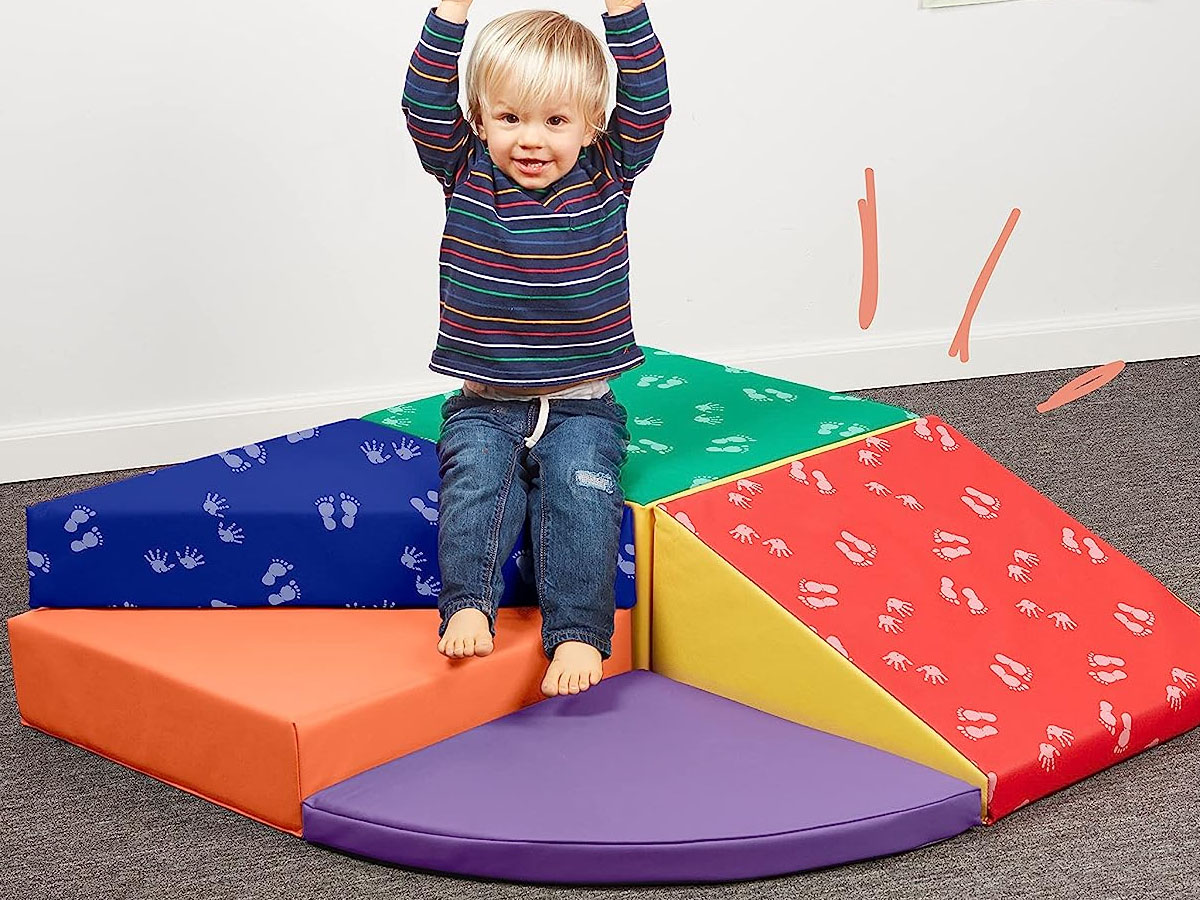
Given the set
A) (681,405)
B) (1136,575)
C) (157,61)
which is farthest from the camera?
(157,61)

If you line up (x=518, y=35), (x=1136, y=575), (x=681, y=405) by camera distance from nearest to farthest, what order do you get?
(x=518, y=35)
(x=1136, y=575)
(x=681, y=405)

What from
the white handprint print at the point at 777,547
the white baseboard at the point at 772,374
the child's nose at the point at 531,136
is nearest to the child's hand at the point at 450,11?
the child's nose at the point at 531,136

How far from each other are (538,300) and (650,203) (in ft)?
3.90

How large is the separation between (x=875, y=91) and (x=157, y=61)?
1.21 metres

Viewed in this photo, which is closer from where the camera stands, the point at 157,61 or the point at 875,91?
the point at 157,61

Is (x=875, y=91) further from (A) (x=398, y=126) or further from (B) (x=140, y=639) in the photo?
(B) (x=140, y=639)

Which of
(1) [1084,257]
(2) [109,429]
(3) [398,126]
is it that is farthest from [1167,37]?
(2) [109,429]

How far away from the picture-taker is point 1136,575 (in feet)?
6.04

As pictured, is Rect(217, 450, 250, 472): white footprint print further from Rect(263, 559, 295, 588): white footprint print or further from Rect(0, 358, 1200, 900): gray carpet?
Rect(0, 358, 1200, 900): gray carpet

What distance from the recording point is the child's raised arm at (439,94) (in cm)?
161

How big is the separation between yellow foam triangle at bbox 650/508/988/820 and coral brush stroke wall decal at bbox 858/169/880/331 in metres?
1.34

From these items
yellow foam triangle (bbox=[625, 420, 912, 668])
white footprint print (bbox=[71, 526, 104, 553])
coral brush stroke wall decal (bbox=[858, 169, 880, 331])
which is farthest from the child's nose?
coral brush stroke wall decal (bbox=[858, 169, 880, 331])

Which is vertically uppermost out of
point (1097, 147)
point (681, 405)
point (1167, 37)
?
point (1167, 37)

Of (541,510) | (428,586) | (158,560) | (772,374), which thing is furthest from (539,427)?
(772,374)
